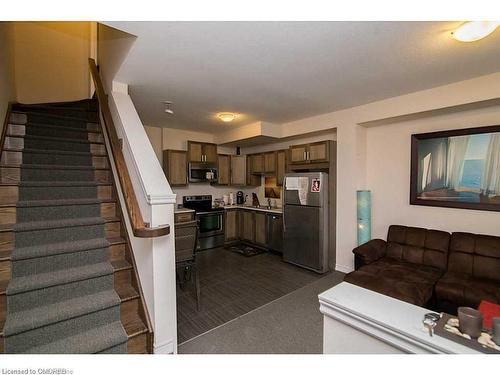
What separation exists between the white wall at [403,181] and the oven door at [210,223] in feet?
9.55

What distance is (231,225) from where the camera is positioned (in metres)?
5.38

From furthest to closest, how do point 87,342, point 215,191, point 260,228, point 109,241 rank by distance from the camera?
point 215,191 → point 260,228 → point 109,241 → point 87,342

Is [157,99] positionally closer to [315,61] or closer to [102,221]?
[102,221]

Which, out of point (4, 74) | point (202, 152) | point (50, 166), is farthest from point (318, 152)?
point (4, 74)

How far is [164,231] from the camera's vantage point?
164cm

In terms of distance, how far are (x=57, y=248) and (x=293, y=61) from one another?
2.54 metres

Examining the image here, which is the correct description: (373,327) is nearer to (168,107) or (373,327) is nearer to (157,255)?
(157,255)

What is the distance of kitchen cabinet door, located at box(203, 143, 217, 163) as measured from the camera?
5.22 meters

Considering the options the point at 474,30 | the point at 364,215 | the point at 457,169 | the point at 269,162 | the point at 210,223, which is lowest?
the point at 210,223

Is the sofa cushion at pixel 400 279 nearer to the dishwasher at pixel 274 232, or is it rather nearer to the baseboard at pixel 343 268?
the baseboard at pixel 343 268

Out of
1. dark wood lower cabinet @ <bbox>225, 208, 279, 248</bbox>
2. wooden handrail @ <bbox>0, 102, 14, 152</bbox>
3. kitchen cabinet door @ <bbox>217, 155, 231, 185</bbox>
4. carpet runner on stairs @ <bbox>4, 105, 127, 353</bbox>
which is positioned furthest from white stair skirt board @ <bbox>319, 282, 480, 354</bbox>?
kitchen cabinet door @ <bbox>217, 155, 231, 185</bbox>

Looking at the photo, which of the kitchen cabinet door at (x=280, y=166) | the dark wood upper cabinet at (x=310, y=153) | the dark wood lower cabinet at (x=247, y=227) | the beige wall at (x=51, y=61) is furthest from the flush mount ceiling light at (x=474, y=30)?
the beige wall at (x=51, y=61)

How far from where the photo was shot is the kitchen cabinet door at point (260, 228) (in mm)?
4891
